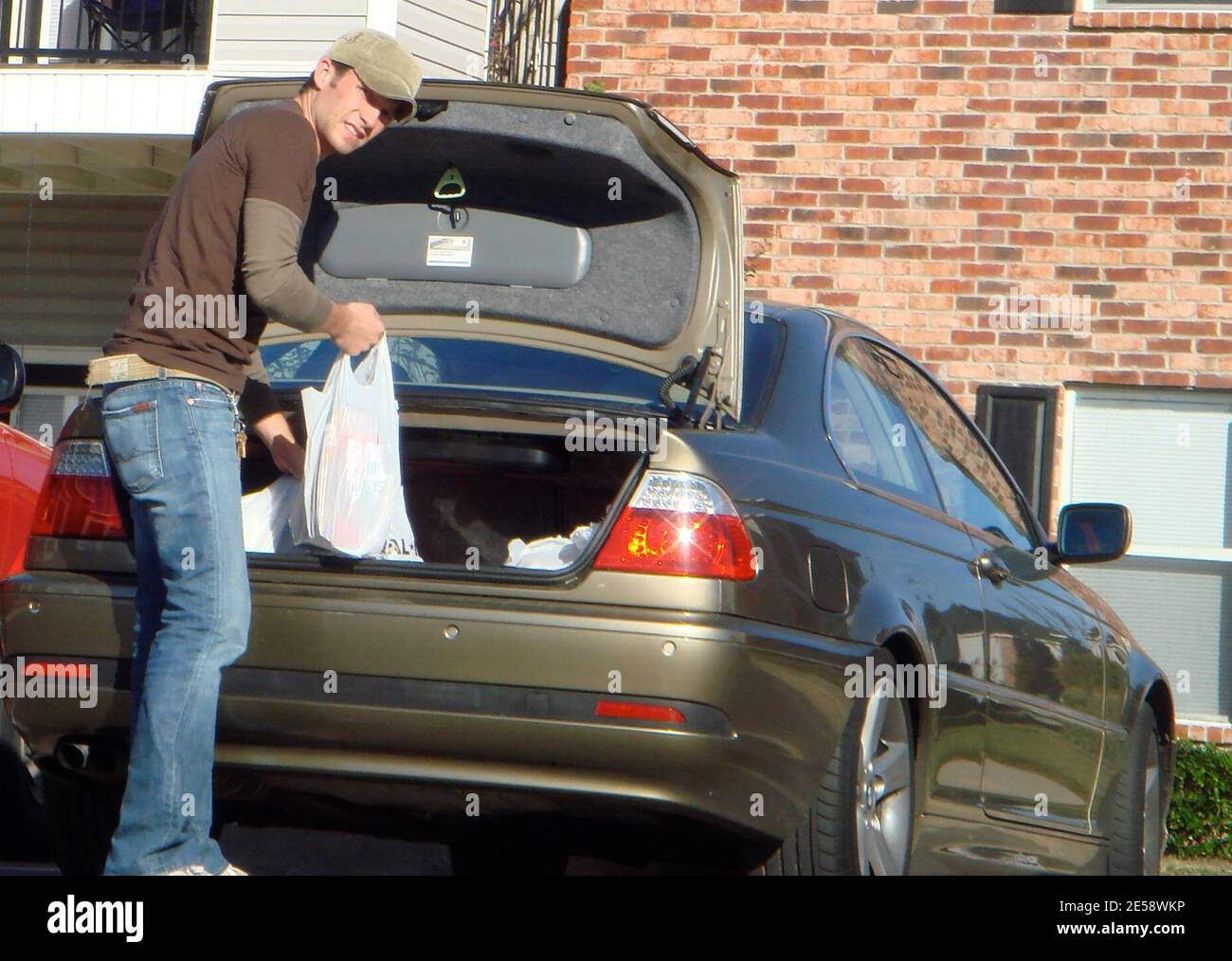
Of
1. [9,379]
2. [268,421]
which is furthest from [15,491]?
[268,421]

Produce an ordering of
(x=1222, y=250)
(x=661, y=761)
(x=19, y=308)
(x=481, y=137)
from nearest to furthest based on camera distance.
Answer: (x=661, y=761), (x=481, y=137), (x=1222, y=250), (x=19, y=308)

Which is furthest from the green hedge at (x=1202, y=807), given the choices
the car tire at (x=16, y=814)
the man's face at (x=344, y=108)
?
the man's face at (x=344, y=108)

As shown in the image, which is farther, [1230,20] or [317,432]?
[1230,20]

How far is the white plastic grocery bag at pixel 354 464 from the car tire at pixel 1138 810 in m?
2.94

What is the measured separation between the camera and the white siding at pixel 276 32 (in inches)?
382

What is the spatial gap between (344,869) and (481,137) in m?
2.87

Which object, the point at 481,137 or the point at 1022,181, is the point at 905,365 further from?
the point at 1022,181

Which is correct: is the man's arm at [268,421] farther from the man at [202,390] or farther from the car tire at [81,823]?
the car tire at [81,823]

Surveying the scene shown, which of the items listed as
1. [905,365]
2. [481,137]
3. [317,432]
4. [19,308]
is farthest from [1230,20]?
[19,308]

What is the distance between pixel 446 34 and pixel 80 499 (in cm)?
679

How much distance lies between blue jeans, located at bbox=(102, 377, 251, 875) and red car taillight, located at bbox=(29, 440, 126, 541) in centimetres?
20

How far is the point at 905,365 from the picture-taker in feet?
17.0

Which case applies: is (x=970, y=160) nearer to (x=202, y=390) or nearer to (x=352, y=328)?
(x=352, y=328)

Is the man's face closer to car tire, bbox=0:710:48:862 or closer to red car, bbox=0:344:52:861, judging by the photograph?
red car, bbox=0:344:52:861
